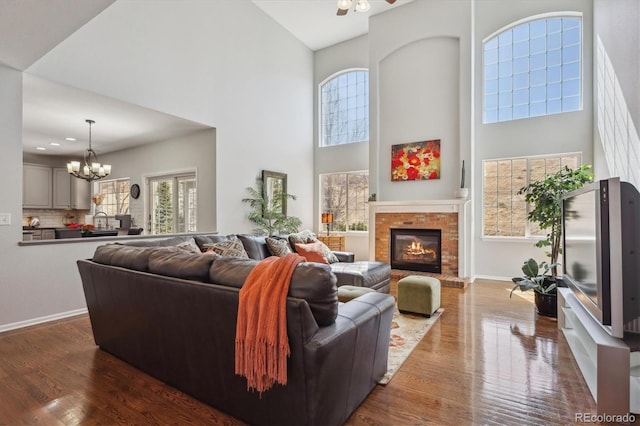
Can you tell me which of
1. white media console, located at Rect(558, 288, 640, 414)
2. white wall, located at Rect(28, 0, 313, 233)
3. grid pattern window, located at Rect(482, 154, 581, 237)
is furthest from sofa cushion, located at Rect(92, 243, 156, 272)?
grid pattern window, located at Rect(482, 154, 581, 237)

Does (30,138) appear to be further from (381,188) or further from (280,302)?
(280,302)

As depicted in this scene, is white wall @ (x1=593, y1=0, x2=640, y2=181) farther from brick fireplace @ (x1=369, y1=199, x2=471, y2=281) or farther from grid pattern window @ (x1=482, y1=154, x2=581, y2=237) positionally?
brick fireplace @ (x1=369, y1=199, x2=471, y2=281)

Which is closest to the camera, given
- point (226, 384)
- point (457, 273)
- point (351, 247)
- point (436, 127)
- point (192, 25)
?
point (226, 384)

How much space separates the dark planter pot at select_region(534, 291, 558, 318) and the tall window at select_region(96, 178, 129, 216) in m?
7.97

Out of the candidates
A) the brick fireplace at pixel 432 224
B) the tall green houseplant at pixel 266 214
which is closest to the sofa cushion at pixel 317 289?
the brick fireplace at pixel 432 224

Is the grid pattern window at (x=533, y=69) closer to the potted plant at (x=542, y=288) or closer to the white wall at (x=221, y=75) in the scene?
the potted plant at (x=542, y=288)

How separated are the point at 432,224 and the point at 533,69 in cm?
319

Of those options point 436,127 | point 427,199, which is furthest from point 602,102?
point 427,199

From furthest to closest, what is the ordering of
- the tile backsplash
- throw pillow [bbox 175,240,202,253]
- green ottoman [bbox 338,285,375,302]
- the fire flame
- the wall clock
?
the tile backsplash, the wall clock, the fire flame, throw pillow [bbox 175,240,202,253], green ottoman [bbox 338,285,375,302]

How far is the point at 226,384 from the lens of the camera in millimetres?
1784

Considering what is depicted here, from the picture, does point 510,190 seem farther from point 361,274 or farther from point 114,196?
point 114,196

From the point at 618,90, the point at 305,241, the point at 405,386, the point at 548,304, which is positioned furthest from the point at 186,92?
the point at 548,304

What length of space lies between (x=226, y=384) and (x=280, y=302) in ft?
2.42

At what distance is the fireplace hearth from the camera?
223 inches
